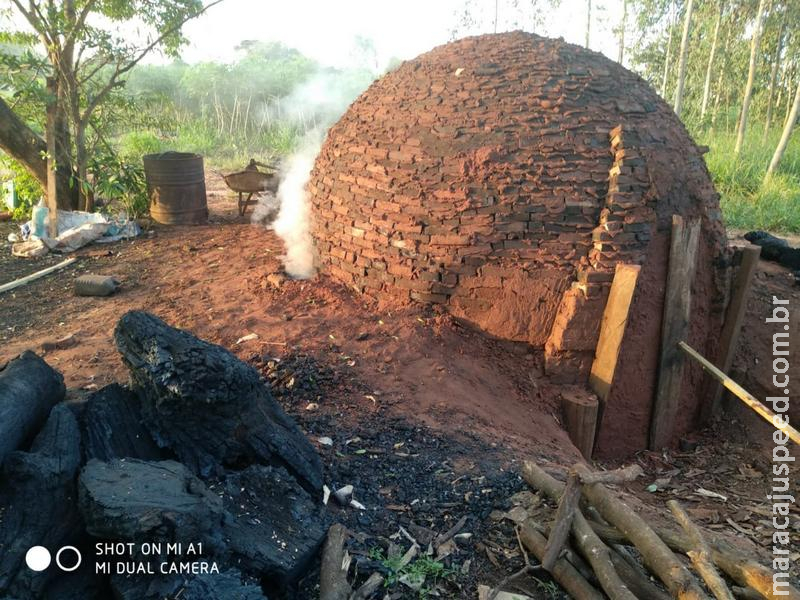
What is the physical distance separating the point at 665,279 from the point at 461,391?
6.75ft

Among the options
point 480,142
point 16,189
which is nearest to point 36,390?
point 480,142

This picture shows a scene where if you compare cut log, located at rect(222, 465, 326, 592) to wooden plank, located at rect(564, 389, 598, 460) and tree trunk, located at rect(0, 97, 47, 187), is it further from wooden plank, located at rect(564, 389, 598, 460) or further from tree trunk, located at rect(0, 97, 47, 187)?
tree trunk, located at rect(0, 97, 47, 187)

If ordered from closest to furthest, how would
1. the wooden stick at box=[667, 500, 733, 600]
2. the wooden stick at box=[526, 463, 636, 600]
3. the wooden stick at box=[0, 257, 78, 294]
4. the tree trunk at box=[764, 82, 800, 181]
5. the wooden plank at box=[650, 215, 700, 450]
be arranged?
the wooden stick at box=[667, 500, 733, 600] → the wooden stick at box=[526, 463, 636, 600] → the wooden plank at box=[650, 215, 700, 450] → the wooden stick at box=[0, 257, 78, 294] → the tree trunk at box=[764, 82, 800, 181]

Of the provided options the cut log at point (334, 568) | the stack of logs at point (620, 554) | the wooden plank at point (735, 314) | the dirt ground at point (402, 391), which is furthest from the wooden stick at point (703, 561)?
the wooden plank at point (735, 314)

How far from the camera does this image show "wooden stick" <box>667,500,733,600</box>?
7.12 ft

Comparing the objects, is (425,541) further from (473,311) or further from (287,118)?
(287,118)

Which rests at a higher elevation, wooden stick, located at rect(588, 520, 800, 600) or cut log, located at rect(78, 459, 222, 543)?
cut log, located at rect(78, 459, 222, 543)

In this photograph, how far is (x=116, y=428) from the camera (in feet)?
8.61

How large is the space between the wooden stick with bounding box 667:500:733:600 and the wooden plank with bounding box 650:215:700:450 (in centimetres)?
268

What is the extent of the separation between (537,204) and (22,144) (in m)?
7.65

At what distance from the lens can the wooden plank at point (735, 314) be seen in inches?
209

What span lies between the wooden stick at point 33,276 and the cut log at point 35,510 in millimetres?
5341

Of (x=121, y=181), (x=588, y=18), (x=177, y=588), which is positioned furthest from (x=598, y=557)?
(x=588, y=18)

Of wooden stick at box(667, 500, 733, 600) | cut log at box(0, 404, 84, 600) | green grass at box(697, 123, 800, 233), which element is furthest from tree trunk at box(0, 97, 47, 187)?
green grass at box(697, 123, 800, 233)
